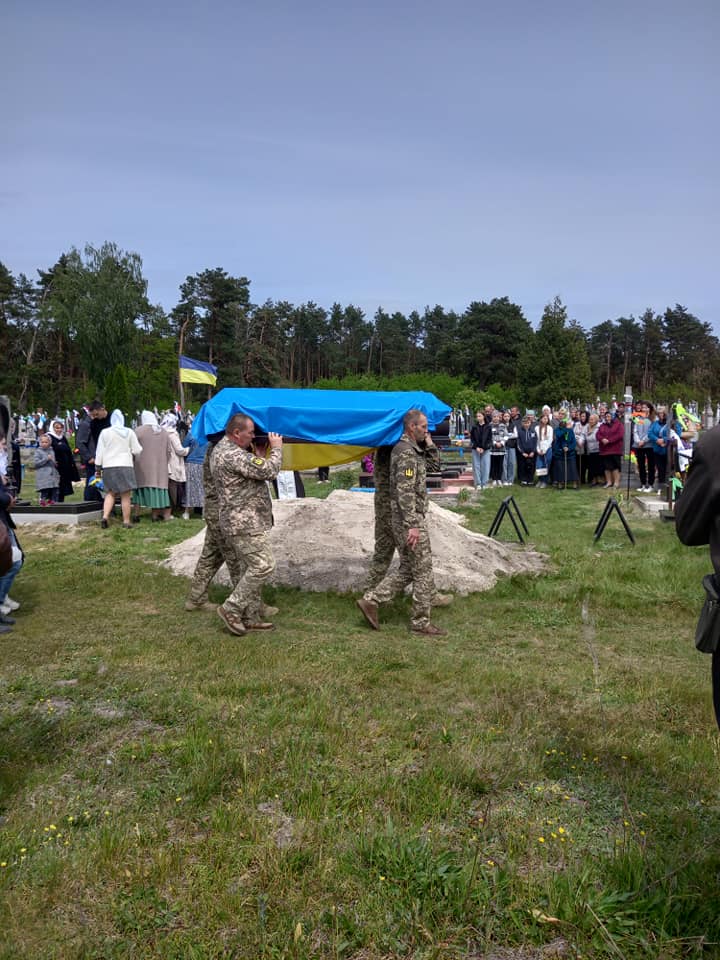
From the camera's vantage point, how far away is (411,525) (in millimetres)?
6328

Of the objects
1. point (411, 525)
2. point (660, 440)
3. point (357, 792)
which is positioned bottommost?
point (357, 792)

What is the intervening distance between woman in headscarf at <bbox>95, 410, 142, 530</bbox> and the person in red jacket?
10.8 m

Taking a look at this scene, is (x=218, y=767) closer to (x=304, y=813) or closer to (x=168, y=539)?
(x=304, y=813)

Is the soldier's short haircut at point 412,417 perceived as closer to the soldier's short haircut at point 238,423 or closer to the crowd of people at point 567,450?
the soldier's short haircut at point 238,423

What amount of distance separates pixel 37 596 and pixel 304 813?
563cm

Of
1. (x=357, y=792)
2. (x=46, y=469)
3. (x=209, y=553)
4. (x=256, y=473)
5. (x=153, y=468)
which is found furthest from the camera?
(x=46, y=469)

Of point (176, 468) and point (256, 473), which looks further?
point (176, 468)

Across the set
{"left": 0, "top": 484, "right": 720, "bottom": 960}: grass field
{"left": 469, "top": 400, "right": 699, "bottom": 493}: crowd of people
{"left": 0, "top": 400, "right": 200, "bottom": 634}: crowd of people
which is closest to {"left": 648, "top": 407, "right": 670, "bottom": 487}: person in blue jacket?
{"left": 469, "top": 400, "right": 699, "bottom": 493}: crowd of people

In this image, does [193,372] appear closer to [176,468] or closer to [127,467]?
[176,468]

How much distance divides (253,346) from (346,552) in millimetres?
57760

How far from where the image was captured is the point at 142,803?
355 centimetres

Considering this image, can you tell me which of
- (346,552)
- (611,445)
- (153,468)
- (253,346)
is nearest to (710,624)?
(346,552)

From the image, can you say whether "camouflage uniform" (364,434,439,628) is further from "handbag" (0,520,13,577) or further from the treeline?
the treeline

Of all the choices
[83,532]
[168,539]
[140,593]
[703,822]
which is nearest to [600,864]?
[703,822]
